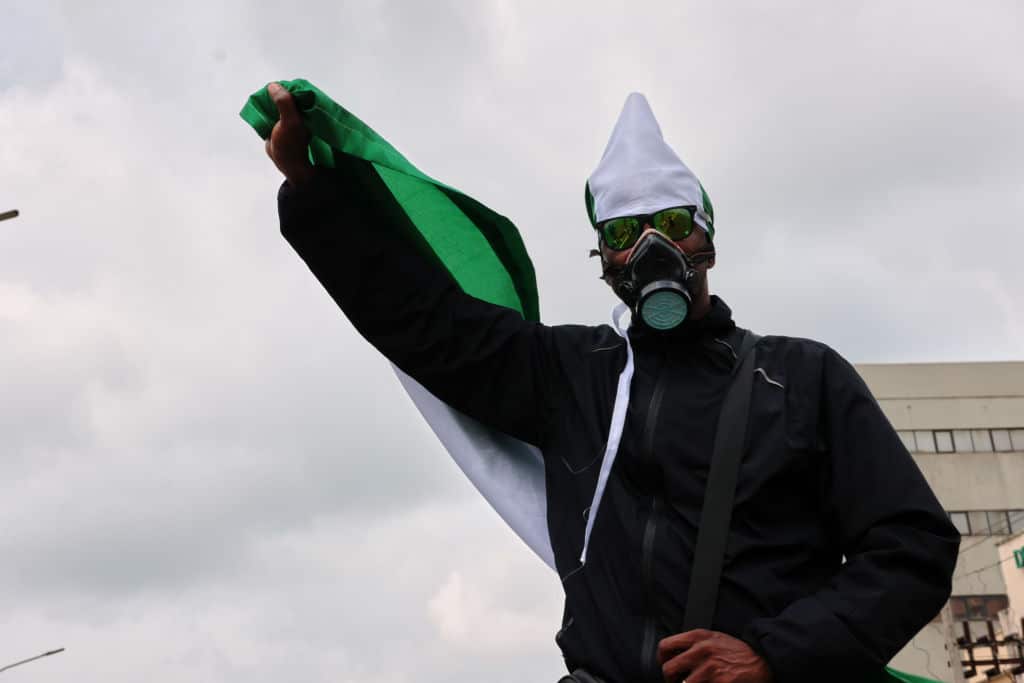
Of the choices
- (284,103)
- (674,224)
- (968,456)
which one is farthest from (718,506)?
(968,456)

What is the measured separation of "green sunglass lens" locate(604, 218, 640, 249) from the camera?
3.78 meters

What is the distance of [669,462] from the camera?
336cm

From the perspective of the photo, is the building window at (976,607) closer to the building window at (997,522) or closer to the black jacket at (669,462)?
the building window at (997,522)

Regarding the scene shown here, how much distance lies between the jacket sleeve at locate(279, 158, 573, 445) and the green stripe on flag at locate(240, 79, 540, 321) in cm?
11

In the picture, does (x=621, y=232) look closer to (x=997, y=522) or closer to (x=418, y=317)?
(x=418, y=317)

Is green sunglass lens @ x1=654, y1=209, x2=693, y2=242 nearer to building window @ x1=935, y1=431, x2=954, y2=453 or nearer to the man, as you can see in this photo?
the man

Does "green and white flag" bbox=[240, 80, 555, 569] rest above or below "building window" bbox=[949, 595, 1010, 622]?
below

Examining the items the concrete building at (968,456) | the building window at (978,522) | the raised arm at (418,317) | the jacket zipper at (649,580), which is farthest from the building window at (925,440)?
the jacket zipper at (649,580)

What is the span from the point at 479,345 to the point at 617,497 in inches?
24.5

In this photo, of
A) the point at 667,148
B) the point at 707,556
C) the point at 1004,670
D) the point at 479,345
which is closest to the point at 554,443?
the point at 479,345

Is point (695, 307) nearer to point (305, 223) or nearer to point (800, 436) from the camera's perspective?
point (800, 436)

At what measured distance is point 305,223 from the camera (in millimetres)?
3717

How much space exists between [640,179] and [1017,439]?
160 feet

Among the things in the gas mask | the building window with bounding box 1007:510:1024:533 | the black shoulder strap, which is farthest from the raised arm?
the building window with bounding box 1007:510:1024:533
